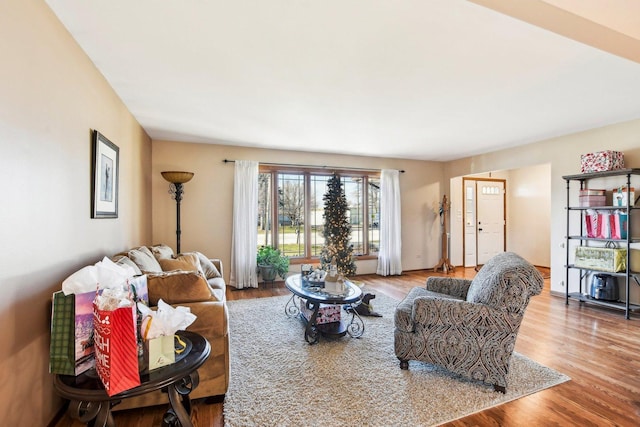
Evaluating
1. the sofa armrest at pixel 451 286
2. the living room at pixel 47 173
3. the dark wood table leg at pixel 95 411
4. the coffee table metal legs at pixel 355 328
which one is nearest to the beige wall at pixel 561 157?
the living room at pixel 47 173

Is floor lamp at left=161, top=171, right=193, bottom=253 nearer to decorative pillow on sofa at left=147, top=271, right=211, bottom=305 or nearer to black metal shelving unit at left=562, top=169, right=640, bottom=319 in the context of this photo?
decorative pillow on sofa at left=147, top=271, right=211, bottom=305

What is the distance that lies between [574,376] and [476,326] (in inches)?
40.2

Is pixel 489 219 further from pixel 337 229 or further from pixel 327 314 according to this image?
pixel 327 314

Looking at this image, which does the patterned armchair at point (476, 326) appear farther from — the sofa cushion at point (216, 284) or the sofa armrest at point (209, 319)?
the sofa cushion at point (216, 284)

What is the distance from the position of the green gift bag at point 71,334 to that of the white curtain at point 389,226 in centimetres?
536

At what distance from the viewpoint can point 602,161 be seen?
12.8 feet

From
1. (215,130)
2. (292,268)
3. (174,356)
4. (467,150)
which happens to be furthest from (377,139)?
(174,356)

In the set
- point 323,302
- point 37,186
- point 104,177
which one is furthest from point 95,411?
point 104,177

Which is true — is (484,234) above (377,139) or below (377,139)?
below

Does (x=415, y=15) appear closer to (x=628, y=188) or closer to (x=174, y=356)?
(x=174, y=356)

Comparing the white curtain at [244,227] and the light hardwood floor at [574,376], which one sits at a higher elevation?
the white curtain at [244,227]

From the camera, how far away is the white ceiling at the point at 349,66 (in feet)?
5.88

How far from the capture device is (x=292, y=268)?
5676 mm

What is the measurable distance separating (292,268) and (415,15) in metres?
4.58
